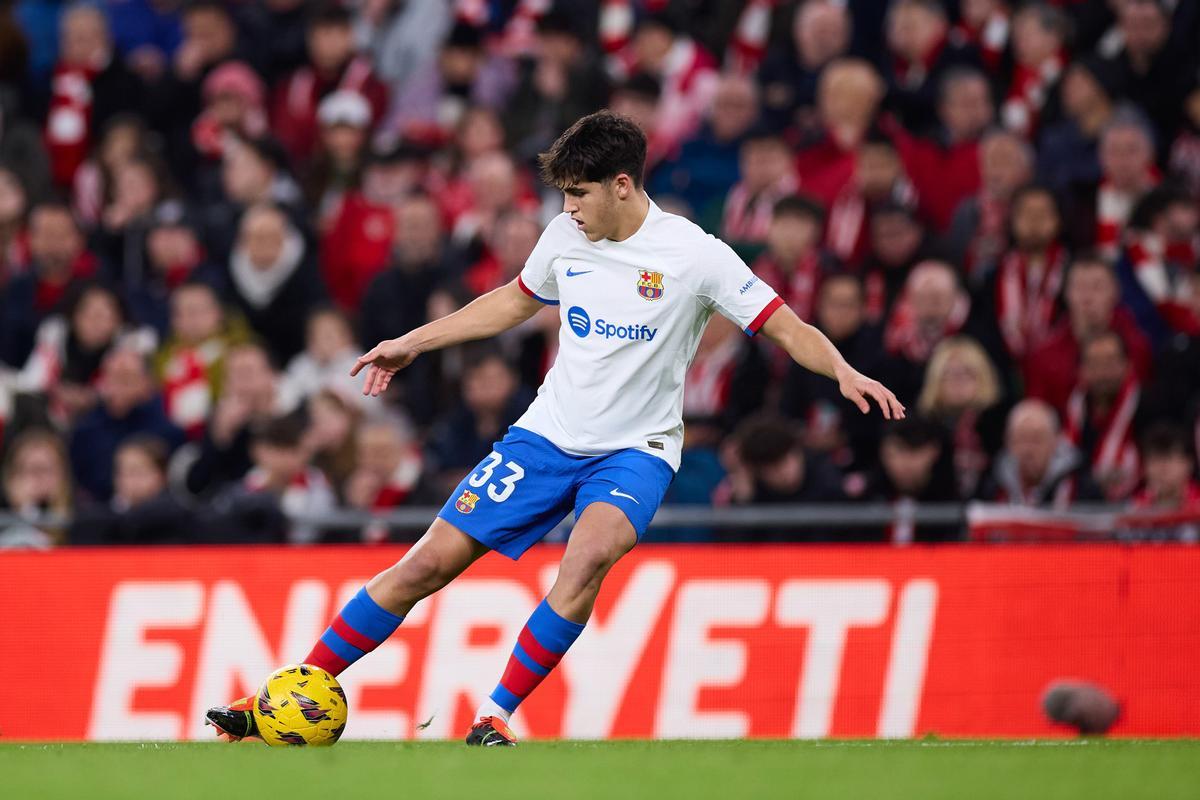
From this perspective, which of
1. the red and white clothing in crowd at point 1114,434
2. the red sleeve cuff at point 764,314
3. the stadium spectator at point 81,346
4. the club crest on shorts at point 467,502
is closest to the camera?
the red sleeve cuff at point 764,314

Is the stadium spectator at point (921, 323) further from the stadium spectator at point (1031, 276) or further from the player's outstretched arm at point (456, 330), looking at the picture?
the player's outstretched arm at point (456, 330)

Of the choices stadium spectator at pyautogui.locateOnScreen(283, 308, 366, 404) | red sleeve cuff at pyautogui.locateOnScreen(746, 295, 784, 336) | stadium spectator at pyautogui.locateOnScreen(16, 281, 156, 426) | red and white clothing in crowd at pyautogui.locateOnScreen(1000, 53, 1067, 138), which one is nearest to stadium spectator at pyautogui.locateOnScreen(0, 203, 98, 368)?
stadium spectator at pyautogui.locateOnScreen(16, 281, 156, 426)

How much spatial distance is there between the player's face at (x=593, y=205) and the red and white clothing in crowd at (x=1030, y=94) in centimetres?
641

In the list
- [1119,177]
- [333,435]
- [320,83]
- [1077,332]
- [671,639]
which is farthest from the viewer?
[320,83]

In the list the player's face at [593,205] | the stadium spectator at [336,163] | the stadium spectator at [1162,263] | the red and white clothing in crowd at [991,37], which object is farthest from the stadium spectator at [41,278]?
the player's face at [593,205]

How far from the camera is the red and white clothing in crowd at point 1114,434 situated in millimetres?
10516

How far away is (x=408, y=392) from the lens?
12.1 m

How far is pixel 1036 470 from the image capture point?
1030cm

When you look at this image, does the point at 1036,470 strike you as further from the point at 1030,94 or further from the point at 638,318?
the point at 638,318

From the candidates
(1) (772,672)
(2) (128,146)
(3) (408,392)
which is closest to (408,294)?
(3) (408,392)

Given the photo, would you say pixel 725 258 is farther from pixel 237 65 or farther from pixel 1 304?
pixel 237 65

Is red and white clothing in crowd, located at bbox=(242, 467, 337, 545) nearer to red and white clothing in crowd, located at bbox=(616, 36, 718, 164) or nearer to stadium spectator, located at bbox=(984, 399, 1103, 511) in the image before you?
red and white clothing in crowd, located at bbox=(616, 36, 718, 164)

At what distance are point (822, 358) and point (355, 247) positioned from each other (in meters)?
7.10

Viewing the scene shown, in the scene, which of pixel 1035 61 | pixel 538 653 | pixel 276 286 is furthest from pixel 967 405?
pixel 276 286
